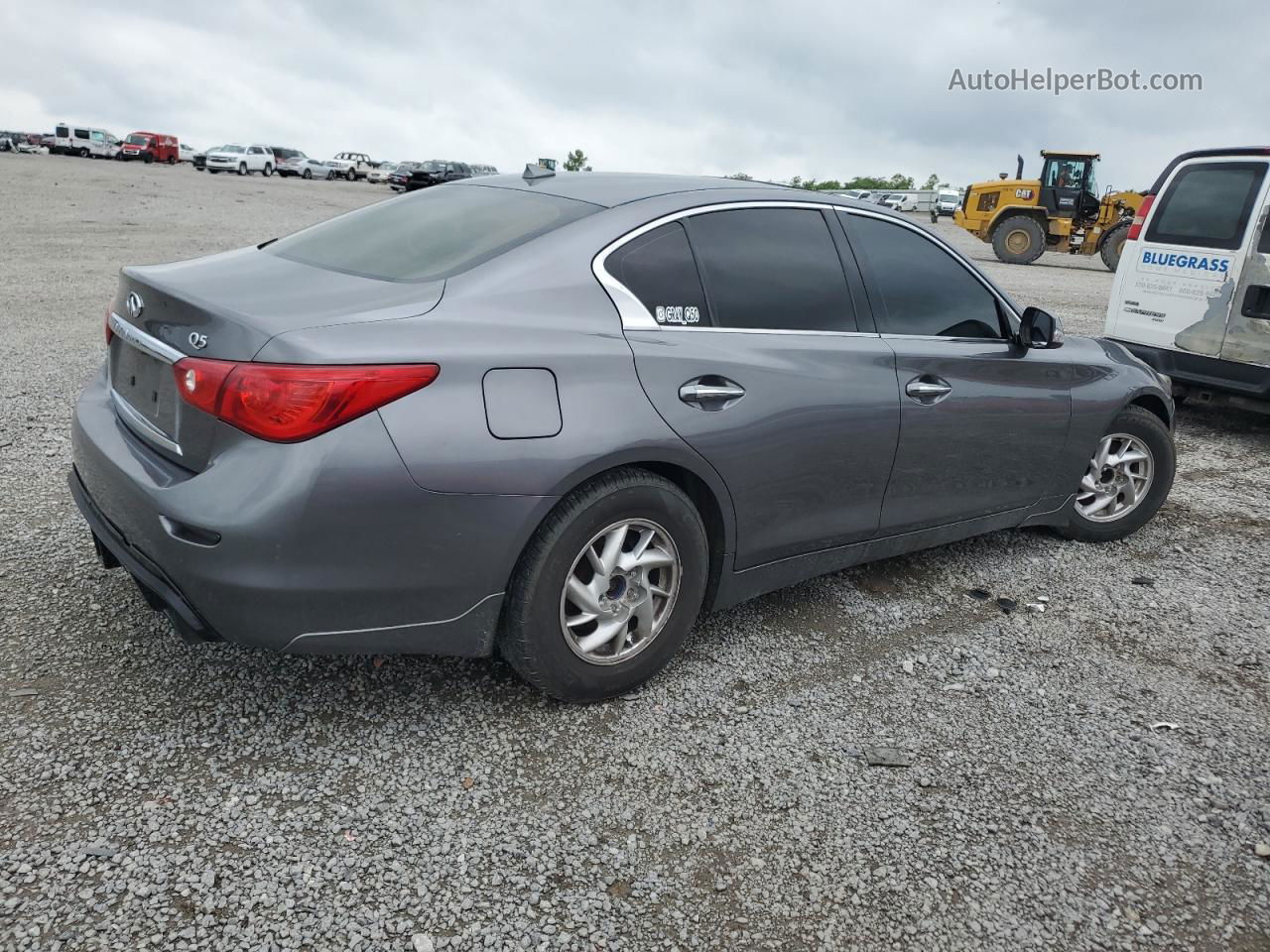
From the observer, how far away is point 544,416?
103 inches

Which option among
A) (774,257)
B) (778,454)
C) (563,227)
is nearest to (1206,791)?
(778,454)

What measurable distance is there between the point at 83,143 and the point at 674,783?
64.3m

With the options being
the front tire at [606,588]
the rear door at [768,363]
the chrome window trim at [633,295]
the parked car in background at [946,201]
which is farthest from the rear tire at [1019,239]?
the parked car in background at [946,201]

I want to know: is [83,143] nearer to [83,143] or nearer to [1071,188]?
[83,143]

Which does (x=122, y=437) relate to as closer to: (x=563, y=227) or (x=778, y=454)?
(x=563, y=227)

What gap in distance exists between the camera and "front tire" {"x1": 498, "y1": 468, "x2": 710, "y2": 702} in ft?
8.96

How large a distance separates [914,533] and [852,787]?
1.37 meters

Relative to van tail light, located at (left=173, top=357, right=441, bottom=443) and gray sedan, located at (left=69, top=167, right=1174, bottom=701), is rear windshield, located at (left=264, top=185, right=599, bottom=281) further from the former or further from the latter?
van tail light, located at (left=173, top=357, right=441, bottom=443)

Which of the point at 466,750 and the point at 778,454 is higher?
the point at 778,454

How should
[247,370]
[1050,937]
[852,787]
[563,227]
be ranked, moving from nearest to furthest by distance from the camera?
[1050,937] < [247,370] < [852,787] < [563,227]

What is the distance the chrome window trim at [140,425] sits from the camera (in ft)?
8.62

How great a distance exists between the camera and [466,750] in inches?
110

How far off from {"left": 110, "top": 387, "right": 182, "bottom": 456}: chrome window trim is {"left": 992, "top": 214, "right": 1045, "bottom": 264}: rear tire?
22316 mm

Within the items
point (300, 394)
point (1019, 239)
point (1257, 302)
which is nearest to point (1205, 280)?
point (1257, 302)
